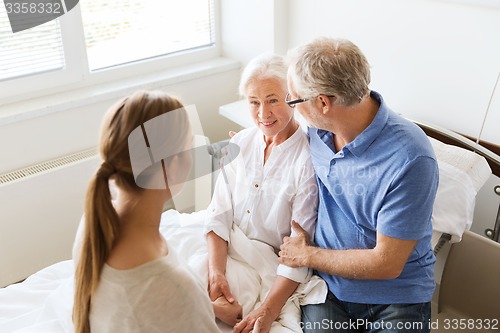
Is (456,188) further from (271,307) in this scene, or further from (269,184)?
(271,307)

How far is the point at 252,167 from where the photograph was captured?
1.78 meters

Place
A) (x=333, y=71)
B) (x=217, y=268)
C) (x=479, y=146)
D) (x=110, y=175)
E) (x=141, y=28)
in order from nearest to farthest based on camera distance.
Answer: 1. (x=110, y=175)
2. (x=333, y=71)
3. (x=217, y=268)
4. (x=479, y=146)
5. (x=141, y=28)

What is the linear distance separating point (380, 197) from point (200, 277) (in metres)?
0.60

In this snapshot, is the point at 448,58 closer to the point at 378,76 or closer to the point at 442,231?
the point at 378,76

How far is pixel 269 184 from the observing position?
1727mm

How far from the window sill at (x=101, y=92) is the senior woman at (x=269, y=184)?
3.40 feet

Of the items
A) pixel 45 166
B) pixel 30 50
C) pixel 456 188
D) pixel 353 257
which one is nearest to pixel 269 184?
pixel 353 257

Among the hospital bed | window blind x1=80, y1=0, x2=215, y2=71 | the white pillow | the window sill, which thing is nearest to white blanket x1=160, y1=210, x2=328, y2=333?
the hospital bed

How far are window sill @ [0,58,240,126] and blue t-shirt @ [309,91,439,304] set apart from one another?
1.24 metres

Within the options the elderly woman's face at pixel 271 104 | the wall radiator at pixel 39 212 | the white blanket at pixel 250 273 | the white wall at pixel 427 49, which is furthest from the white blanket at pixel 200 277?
the white wall at pixel 427 49

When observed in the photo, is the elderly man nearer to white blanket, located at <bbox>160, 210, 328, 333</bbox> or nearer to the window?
white blanket, located at <bbox>160, 210, 328, 333</bbox>

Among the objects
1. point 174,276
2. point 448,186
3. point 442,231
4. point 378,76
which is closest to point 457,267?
point 442,231

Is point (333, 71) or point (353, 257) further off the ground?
point (333, 71)

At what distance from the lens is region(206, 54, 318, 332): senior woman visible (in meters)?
1.68
